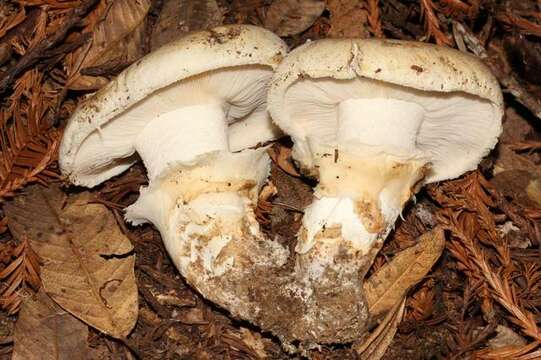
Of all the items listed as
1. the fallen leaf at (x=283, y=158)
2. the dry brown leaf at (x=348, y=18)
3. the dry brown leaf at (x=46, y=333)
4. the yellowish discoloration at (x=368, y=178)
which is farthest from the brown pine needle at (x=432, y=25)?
the dry brown leaf at (x=46, y=333)

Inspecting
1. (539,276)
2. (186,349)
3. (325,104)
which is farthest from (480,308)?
(186,349)

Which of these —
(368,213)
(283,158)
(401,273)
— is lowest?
(401,273)

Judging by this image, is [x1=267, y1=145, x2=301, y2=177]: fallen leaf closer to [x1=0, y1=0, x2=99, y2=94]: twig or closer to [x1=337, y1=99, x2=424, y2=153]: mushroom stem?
[x1=337, y1=99, x2=424, y2=153]: mushroom stem

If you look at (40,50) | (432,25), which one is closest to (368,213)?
(432,25)

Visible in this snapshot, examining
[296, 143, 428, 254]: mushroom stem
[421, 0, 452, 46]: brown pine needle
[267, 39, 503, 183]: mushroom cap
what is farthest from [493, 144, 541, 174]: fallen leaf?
[296, 143, 428, 254]: mushroom stem

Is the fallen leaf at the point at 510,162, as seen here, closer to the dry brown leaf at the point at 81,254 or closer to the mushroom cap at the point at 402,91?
the mushroom cap at the point at 402,91

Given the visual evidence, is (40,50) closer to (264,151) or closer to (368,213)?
(264,151)
